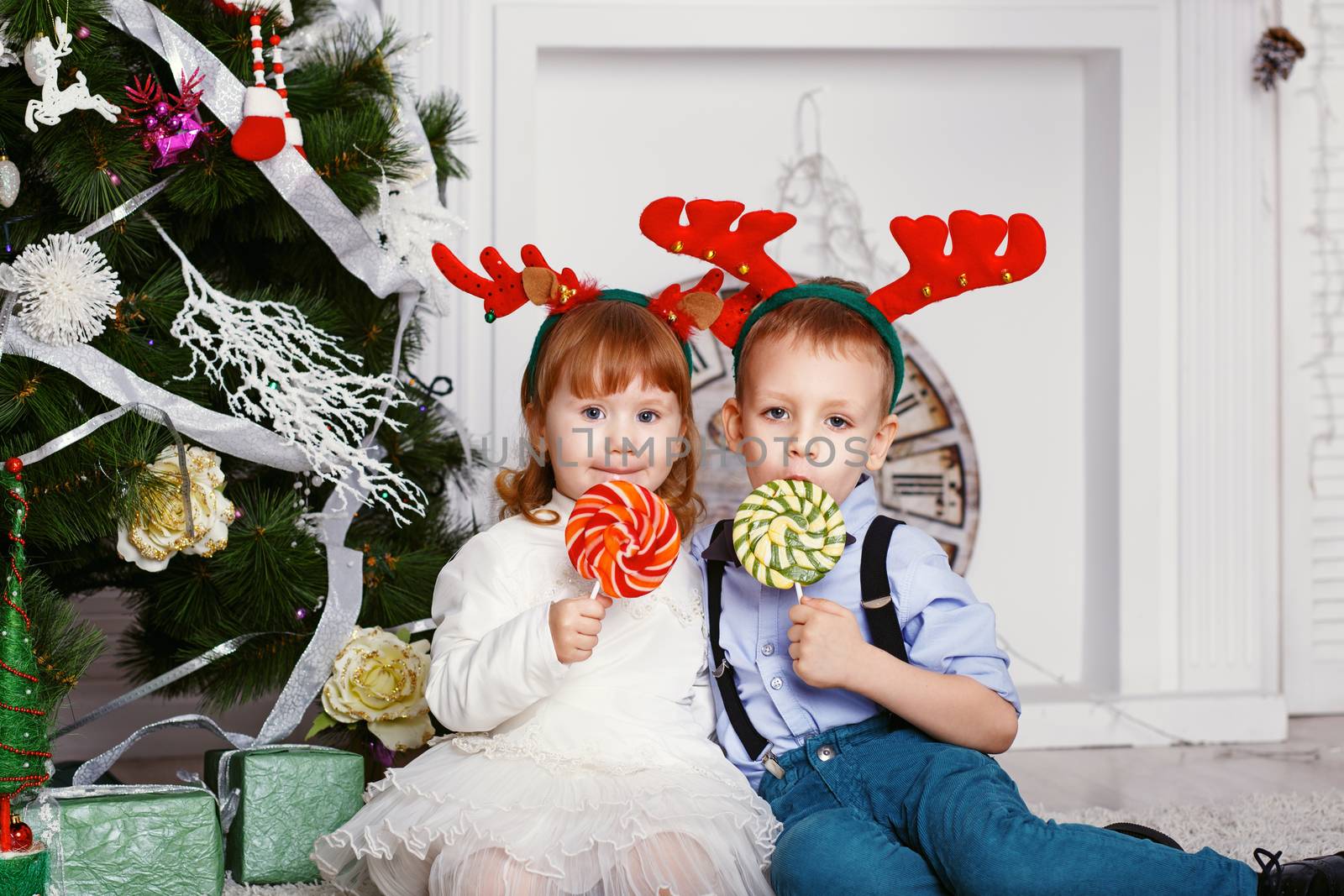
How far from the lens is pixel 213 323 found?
6.51 ft

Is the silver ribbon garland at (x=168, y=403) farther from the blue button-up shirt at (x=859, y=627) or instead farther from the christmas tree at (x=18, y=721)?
the blue button-up shirt at (x=859, y=627)

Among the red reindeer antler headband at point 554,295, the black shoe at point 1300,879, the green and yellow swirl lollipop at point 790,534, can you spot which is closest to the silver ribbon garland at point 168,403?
the red reindeer antler headband at point 554,295

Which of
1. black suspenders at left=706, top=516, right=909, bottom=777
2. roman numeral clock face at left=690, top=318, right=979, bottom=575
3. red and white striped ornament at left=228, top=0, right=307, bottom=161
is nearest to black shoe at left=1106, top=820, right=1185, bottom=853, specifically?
black suspenders at left=706, top=516, right=909, bottom=777

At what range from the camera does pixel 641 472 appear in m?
1.75

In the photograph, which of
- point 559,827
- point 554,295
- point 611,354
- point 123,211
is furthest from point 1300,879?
point 123,211

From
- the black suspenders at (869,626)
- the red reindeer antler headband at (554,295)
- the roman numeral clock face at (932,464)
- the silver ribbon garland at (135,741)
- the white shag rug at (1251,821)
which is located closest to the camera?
the black suspenders at (869,626)

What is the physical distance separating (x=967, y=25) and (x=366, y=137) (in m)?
1.84

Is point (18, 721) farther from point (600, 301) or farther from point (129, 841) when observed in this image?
point (600, 301)

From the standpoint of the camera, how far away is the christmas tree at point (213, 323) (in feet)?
5.77

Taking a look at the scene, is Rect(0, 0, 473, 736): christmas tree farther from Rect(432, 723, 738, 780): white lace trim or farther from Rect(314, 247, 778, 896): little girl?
Rect(432, 723, 738, 780): white lace trim

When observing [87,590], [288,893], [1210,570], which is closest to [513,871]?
[288,893]

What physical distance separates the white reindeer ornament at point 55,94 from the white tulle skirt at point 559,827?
3.32 ft

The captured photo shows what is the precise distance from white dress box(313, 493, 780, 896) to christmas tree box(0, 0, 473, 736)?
324 mm

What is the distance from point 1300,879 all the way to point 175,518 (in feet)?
5.10
